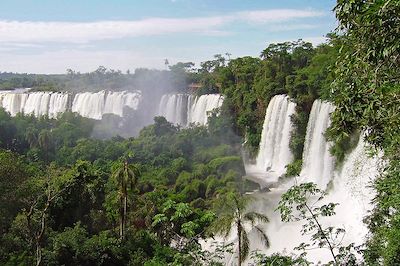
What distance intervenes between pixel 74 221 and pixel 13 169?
21.0 feet

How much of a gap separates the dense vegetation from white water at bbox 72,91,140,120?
2.49 meters

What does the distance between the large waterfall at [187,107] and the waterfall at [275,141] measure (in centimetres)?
938

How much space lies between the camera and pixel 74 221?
17.7 metres

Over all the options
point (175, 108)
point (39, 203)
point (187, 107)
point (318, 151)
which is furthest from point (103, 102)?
point (39, 203)

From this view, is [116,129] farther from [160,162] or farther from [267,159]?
[267,159]

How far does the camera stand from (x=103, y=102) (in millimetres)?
51031

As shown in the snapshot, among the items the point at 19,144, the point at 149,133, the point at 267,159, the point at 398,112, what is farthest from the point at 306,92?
the point at 19,144

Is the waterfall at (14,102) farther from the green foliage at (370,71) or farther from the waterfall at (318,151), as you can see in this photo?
the green foliage at (370,71)

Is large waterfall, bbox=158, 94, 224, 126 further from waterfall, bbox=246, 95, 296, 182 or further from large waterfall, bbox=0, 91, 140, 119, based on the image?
waterfall, bbox=246, 95, 296, 182

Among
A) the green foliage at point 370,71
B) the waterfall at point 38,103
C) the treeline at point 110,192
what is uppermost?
the green foliage at point 370,71

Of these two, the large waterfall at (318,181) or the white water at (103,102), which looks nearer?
the large waterfall at (318,181)

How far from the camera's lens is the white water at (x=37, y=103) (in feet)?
177

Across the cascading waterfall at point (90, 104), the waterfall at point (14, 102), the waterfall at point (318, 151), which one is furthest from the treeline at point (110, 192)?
the waterfall at point (14, 102)

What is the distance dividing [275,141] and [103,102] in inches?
1071
